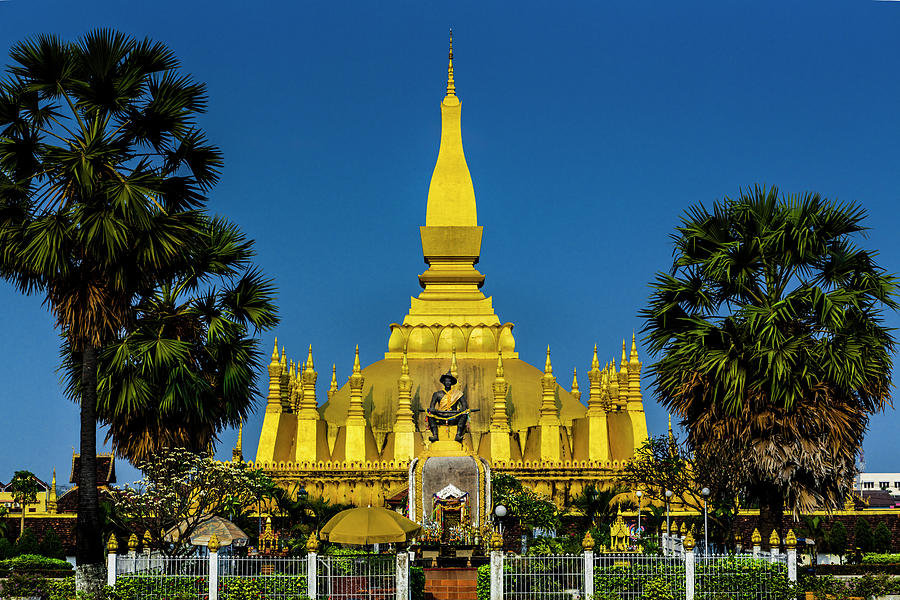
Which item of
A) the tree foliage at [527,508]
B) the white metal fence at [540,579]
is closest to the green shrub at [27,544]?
the tree foliage at [527,508]

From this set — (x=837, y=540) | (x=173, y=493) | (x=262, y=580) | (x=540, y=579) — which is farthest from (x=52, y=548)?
(x=837, y=540)

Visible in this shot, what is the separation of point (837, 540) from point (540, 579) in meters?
19.5

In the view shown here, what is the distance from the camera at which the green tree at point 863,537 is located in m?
40.5

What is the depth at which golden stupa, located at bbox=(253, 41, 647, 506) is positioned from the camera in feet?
142

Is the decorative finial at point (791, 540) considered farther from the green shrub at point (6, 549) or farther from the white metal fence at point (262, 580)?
the green shrub at point (6, 549)

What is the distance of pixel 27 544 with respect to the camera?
3650 cm

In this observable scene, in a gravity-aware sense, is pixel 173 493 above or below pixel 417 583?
above

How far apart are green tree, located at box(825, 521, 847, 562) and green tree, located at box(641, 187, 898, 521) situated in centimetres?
1395

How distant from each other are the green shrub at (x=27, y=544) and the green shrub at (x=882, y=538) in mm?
24830

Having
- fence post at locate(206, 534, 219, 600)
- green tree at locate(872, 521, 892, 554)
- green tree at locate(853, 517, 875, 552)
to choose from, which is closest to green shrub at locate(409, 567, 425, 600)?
fence post at locate(206, 534, 219, 600)

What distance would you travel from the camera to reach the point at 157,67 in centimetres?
2533

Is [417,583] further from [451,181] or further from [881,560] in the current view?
[451,181]

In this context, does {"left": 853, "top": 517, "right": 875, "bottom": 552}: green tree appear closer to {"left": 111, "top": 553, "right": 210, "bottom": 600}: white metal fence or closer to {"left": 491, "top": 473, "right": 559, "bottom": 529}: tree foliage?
{"left": 491, "top": 473, "right": 559, "bottom": 529}: tree foliage

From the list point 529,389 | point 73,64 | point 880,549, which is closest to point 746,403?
point 73,64
